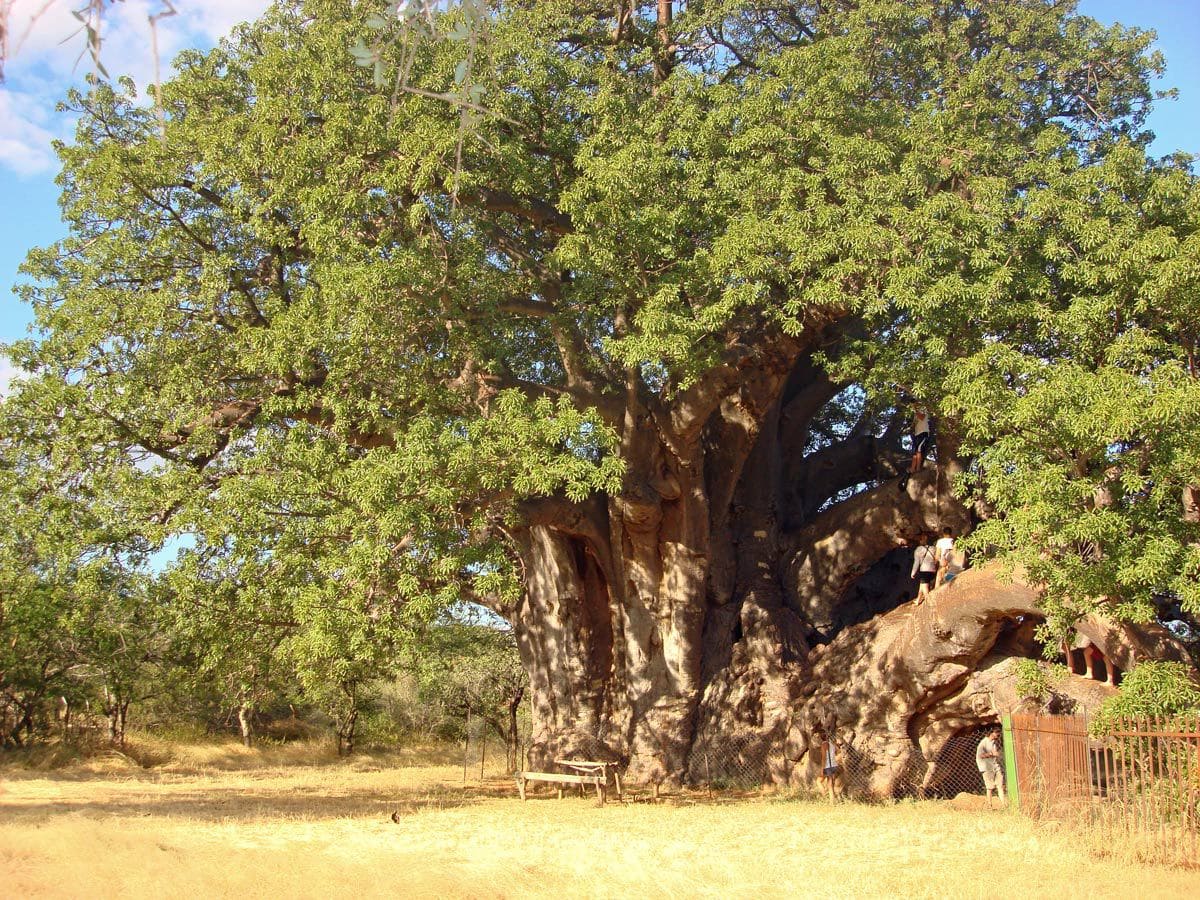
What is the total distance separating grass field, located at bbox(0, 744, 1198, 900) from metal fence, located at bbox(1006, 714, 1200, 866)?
0.30 metres

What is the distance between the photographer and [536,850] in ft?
30.5

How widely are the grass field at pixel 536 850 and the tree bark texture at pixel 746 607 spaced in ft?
5.21

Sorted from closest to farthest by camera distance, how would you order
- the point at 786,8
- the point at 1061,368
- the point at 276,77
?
the point at 1061,368
the point at 276,77
the point at 786,8

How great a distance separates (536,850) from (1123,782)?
205 inches

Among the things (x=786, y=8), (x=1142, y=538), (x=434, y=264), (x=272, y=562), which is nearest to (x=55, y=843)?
(x=272, y=562)

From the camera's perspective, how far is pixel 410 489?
439 inches

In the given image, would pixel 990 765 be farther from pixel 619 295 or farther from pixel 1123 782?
pixel 619 295

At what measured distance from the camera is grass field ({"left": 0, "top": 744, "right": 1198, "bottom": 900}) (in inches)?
284

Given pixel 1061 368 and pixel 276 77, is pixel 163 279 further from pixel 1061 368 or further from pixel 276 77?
pixel 1061 368

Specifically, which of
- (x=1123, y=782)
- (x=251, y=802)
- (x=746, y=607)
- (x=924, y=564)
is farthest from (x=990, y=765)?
(x=251, y=802)

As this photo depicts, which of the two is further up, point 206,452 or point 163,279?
point 163,279

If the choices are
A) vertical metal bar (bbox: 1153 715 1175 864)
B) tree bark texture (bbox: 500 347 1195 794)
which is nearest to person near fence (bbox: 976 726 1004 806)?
tree bark texture (bbox: 500 347 1195 794)

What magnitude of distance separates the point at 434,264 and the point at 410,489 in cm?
294

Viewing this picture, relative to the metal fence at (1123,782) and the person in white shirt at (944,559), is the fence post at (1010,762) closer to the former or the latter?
the metal fence at (1123,782)
